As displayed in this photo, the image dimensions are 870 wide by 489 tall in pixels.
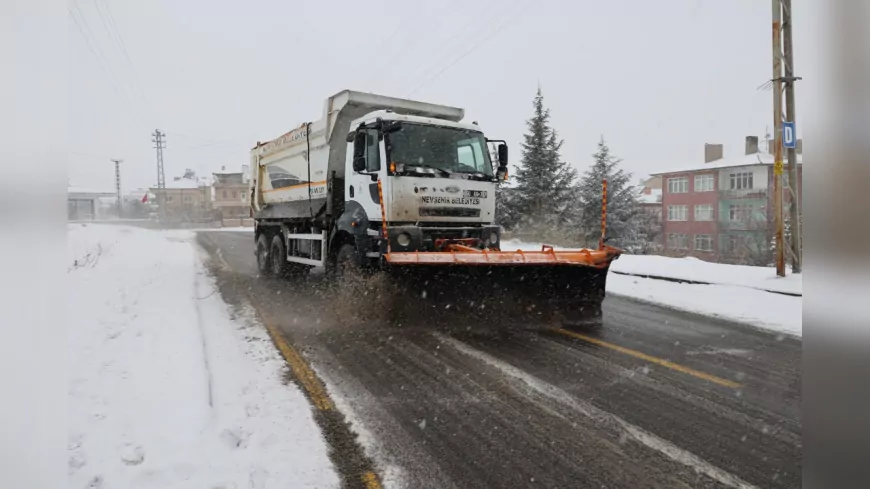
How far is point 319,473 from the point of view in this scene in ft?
10.3

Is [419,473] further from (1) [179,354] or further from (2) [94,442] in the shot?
(1) [179,354]

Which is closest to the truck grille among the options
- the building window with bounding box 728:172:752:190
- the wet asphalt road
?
the wet asphalt road

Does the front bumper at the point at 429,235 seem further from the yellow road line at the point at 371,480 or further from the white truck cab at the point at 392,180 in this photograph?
the yellow road line at the point at 371,480

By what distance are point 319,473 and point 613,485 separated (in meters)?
1.66

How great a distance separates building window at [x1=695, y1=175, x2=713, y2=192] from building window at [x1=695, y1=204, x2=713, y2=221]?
136cm

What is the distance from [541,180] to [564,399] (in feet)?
82.0

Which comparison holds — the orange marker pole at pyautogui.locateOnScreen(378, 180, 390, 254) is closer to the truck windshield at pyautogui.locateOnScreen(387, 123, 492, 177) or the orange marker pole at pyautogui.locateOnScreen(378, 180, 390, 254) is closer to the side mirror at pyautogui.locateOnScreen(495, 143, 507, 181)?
the truck windshield at pyautogui.locateOnScreen(387, 123, 492, 177)

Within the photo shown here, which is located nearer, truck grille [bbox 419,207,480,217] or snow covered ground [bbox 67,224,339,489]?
snow covered ground [bbox 67,224,339,489]

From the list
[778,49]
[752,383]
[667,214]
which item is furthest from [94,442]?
[667,214]

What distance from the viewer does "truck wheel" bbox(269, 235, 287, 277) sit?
11961mm

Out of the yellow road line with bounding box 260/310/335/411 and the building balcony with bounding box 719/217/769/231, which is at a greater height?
the building balcony with bounding box 719/217/769/231

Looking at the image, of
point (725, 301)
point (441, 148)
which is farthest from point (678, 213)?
point (441, 148)

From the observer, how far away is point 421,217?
8008 mm

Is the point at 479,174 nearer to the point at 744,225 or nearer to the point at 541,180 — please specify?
the point at 541,180
